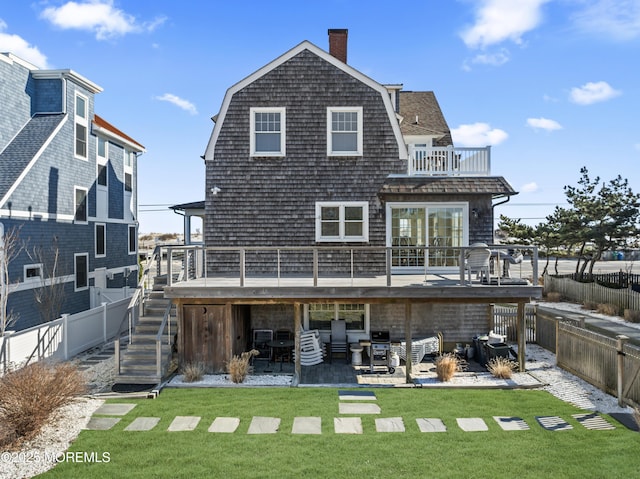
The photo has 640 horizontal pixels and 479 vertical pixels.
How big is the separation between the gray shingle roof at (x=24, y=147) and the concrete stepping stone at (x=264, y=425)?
11863 millimetres

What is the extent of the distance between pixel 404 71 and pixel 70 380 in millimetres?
18729

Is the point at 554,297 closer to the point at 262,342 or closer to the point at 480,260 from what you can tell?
the point at 480,260

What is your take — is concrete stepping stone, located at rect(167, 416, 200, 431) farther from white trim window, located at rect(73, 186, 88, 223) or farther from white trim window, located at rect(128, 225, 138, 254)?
white trim window, located at rect(128, 225, 138, 254)

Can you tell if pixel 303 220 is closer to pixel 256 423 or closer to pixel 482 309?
pixel 482 309

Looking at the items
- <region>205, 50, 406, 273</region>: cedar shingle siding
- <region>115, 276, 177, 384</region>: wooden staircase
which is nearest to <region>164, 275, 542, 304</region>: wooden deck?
<region>115, 276, 177, 384</region>: wooden staircase

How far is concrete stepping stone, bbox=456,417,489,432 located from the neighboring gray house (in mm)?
13758

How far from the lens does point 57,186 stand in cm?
1677

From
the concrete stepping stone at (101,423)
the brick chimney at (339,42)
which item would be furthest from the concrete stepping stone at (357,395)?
the brick chimney at (339,42)

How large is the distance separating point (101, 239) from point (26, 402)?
14.3 metres

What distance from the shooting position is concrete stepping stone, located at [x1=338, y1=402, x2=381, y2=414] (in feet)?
27.9

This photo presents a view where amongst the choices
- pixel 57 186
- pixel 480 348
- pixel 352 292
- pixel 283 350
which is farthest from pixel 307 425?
pixel 57 186

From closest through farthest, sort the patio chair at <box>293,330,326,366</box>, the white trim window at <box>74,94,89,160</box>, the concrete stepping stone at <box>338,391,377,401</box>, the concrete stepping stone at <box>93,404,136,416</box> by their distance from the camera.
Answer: the concrete stepping stone at <box>93,404,136,416</box>
the concrete stepping stone at <box>338,391,377,401</box>
the patio chair at <box>293,330,326,366</box>
the white trim window at <box>74,94,89,160</box>

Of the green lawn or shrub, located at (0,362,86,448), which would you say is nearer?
the green lawn

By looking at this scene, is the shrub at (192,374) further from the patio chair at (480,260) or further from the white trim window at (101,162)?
the white trim window at (101,162)
